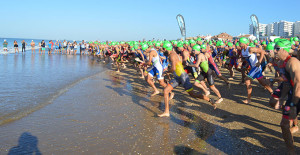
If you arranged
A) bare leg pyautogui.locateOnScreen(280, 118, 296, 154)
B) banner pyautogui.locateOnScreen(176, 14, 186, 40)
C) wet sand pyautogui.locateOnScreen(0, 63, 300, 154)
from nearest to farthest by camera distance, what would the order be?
bare leg pyautogui.locateOnScreen(280, 118, 296, 154) → wet sand pyautogui.locateOnScreen(0, 63, 300, 154) → banner pyautogui.locateOnScreen(176, 14, 186, 40)

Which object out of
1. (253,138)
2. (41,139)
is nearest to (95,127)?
(41,139)

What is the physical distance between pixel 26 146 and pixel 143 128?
213cm

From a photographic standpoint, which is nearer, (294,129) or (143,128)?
(294,129)

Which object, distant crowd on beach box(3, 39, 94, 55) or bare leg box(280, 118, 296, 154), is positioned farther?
distant crowd on beach box(3, 39, 94, 55)

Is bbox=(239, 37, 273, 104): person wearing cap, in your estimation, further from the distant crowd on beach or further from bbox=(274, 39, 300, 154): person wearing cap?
the distant crowd on beach

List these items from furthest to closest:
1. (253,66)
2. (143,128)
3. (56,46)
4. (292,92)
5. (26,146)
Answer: (56,46), (253,66), (143,128), (26,146), (292,92)

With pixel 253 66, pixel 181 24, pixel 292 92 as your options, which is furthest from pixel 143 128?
pixel 181 24

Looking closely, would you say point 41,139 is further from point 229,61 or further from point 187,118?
point 229,61

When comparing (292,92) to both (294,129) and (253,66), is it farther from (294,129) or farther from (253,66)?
(253,66)

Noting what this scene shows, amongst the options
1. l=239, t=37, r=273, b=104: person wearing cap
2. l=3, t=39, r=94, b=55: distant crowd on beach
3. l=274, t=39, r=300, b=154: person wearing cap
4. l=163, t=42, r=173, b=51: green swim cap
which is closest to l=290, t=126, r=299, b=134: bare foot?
l=274, t=39, r=300, b=154: person wearing cap

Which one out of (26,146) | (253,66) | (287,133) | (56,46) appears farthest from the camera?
(56,46)

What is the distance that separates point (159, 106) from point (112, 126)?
195 centimetres

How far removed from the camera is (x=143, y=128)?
4.80 meters

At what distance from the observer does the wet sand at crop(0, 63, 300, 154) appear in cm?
391
